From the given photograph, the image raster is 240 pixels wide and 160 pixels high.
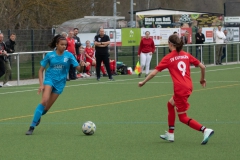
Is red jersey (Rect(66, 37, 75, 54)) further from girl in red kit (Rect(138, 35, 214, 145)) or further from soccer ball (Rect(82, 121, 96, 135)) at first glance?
girl in red kit (Rect(138, 35, 214, 145))

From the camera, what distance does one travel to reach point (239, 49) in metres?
39.7

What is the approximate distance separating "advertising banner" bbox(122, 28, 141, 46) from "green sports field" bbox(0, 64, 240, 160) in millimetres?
9048

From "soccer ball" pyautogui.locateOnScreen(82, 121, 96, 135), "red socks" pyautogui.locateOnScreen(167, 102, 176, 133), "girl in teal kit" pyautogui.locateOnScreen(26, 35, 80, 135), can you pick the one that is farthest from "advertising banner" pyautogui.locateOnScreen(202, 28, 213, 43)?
"red socks" pyautogui.locateOnScreen(167, 102, 176, 133)

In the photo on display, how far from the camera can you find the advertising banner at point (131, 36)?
30614 millimetres

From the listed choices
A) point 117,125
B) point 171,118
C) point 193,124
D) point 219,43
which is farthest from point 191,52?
point 193,124

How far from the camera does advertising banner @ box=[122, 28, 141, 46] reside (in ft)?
100

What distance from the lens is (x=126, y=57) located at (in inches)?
→ 1293

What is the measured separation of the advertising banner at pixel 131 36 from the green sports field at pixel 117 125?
905 cm

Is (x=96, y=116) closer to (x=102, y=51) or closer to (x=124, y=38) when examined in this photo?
(x=102, y=51)

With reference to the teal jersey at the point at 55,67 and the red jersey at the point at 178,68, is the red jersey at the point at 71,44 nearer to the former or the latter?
the teal jersey at the point at 55,67

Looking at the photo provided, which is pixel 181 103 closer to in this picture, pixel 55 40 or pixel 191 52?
pixel 55 40

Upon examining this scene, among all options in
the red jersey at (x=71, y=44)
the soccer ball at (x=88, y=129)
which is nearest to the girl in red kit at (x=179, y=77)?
the soccer ball at (x=88, y=129)

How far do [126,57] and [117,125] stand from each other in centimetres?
2037

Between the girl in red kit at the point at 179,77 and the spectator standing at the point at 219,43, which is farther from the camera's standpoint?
the spectator standing at the point at 219,43
